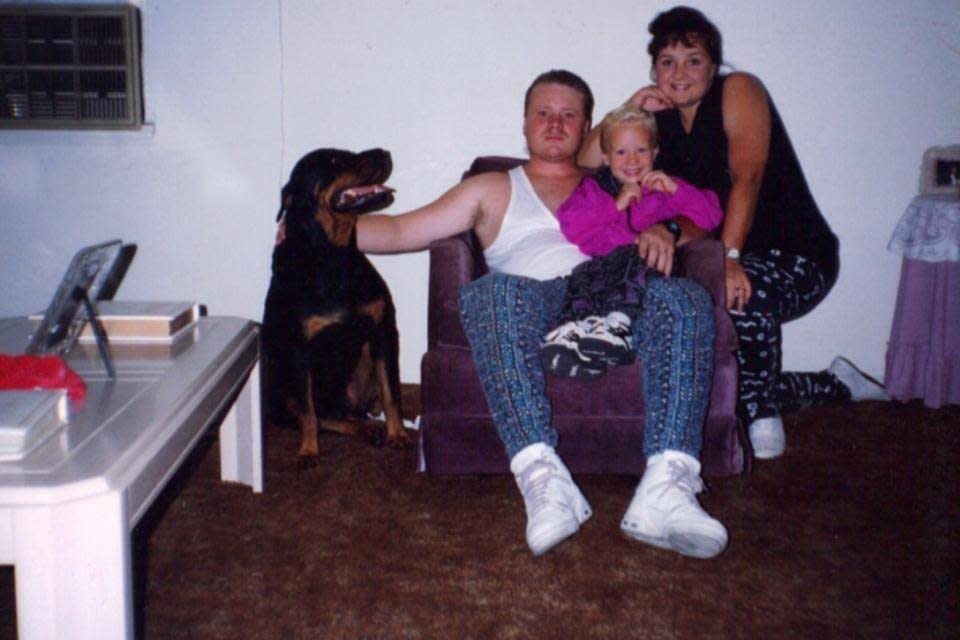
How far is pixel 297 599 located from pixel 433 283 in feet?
2.85

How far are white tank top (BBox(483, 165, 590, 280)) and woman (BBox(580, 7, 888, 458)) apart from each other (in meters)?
0.31

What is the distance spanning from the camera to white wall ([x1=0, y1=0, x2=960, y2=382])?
2816mm

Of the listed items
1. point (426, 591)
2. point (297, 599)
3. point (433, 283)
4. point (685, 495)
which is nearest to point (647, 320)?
point (685, 495)

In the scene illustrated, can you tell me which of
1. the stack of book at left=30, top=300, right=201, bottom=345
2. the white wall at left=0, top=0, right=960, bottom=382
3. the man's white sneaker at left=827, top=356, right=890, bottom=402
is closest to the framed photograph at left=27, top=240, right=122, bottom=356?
the stack of book at left=30, top=300, right=201, bottom=345

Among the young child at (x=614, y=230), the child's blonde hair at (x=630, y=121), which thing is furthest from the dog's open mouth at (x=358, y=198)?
the child's blonde hair at (x=630, y=121)

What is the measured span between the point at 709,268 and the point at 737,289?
204mm

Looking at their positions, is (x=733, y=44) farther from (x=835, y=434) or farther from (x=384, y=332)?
(x=384, y=332)

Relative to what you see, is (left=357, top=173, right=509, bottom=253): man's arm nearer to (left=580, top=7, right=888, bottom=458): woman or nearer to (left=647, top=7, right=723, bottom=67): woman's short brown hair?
(left=580, top=7, right=888, bottom=458): woman

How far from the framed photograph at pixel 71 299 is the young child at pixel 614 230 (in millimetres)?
913

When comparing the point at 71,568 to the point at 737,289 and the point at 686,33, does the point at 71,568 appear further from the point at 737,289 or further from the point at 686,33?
the point at 686,33

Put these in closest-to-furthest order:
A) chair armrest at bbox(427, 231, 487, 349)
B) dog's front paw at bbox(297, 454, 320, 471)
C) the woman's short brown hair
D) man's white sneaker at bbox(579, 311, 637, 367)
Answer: man's white sneaker at bbox(579, 311, 637, 367) < chair armrest at bbox(427, 231, 487, 349) < dog's front paw at bbox(297, 454, 320, 471) < the woman's short brown hair

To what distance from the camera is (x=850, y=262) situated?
3.00m

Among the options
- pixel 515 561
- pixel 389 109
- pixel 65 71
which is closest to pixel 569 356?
pixel 515 561

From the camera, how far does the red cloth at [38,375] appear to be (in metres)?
1.07
